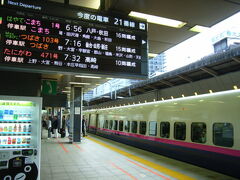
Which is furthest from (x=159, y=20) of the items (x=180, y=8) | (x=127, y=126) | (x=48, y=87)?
(x=127, y=126)

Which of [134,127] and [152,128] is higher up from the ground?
[152,128]

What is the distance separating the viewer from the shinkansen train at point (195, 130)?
6.63 metres

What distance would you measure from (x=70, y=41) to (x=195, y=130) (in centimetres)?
591

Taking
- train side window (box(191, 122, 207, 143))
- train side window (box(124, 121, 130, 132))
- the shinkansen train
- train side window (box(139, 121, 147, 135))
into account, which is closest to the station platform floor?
the shinkansen train

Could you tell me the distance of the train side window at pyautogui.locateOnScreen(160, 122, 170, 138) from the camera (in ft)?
31.7

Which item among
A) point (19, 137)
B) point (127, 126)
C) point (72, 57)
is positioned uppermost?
point (72, 57)

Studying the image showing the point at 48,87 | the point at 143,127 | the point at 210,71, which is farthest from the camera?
the point at 143,127

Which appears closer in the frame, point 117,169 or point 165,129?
point 117,169

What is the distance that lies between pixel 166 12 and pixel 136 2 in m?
0.68

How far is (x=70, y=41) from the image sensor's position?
393 cm

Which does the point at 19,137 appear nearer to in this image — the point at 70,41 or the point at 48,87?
the point at 70,41

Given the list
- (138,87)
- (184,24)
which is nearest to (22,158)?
(184,24)

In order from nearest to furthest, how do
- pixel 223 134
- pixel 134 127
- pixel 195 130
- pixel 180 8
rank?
1. pixel 180 8
2. pixel 223 134
3. pixel 195 130
4. pixel 134 127

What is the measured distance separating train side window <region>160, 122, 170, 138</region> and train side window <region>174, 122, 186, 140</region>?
20.0 inches
